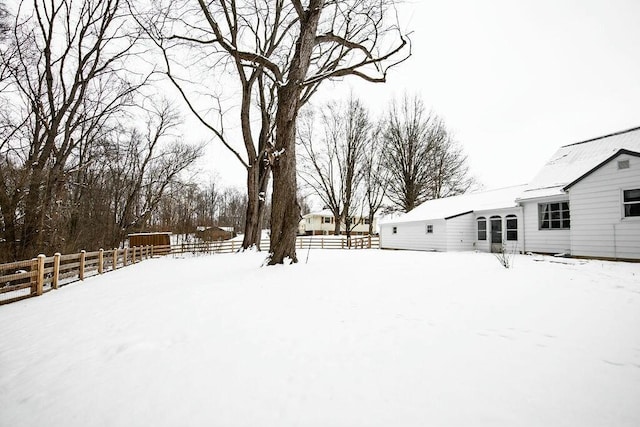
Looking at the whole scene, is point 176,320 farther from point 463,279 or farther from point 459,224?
point 459,224

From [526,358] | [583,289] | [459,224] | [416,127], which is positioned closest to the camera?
[526,358]

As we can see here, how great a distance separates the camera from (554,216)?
38.8 feet

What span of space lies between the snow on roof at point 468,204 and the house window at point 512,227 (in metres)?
0.69

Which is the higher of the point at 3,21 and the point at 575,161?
the point at 3,21

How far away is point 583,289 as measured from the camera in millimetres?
4996

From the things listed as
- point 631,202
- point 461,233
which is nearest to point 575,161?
point 631,202

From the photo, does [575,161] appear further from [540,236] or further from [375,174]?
[375,174]

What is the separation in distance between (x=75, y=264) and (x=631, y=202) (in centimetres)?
1924

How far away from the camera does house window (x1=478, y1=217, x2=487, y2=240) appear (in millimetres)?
15620

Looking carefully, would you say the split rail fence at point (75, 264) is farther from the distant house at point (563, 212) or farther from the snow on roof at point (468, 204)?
the distant house at point (563, 212)

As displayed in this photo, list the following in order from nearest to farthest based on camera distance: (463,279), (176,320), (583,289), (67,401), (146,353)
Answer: (67,401)
(146,353)
(176,320)
(583,289)
(463,279)

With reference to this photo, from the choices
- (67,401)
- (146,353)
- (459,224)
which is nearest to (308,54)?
(146,353)

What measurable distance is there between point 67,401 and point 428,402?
279 cm

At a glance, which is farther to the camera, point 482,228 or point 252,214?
point 252,214
